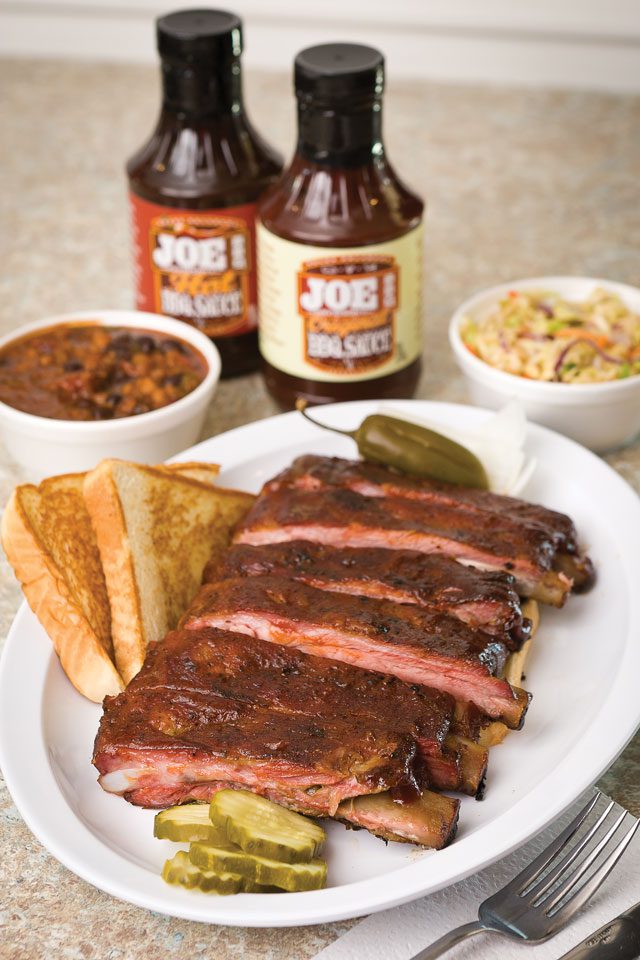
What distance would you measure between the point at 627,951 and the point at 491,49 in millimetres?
4415

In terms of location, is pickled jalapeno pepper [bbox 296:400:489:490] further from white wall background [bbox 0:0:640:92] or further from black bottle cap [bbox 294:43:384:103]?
white wall background [bbox 0:0:640:92]

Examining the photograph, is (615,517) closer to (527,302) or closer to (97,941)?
(527,302)

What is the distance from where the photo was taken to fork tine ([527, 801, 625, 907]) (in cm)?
180

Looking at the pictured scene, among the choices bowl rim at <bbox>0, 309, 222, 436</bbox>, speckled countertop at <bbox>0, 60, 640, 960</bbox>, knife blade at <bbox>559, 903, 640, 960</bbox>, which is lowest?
speckled countertop at <bbox>0, 60, 640, 960</bbox>

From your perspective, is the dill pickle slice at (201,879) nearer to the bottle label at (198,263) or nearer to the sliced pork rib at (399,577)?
the sliced pork rib at (399,577)

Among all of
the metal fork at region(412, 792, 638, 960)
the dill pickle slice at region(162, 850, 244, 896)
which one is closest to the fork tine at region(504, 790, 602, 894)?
the metal fork at region(412, 792, 638, 960)

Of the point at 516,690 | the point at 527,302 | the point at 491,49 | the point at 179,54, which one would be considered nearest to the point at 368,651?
the point at 516,690

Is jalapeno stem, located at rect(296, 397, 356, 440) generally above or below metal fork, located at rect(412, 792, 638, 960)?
above

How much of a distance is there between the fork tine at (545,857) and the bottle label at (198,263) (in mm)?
1780

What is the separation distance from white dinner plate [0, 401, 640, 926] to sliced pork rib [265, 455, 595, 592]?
0.09 metres

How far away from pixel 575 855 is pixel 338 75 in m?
1.73

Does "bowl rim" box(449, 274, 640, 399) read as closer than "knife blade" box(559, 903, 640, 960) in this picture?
No

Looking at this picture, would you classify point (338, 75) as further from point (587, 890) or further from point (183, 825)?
point (587, 890)

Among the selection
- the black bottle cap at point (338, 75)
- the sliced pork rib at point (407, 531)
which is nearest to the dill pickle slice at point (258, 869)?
the sliced pork rib at point (407, 531)
